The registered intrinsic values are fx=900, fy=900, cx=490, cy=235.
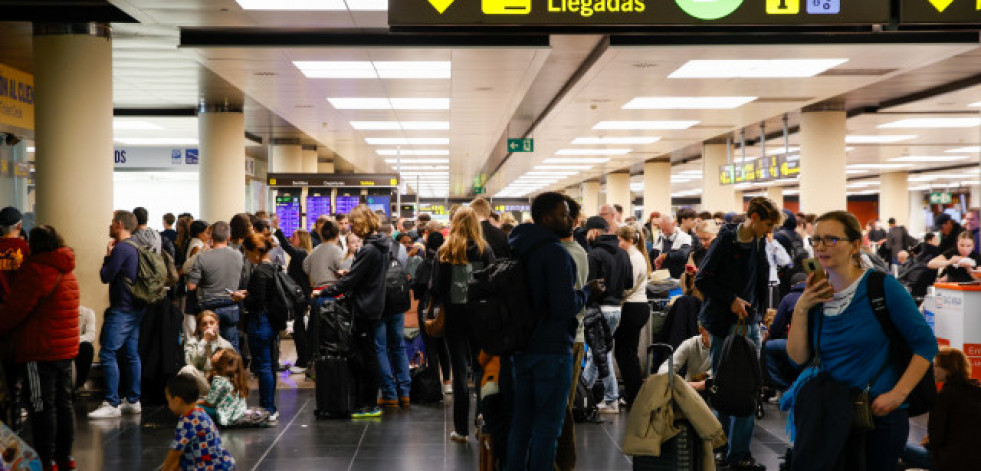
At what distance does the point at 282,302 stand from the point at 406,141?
45.8 feet

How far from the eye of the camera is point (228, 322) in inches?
339

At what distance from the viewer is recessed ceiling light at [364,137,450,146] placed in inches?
821

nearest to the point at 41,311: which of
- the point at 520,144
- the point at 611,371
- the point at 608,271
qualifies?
the point at 608,271

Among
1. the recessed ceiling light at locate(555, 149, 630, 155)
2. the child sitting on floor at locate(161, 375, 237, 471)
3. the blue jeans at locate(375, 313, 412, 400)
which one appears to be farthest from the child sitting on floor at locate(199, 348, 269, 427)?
the recessed ceiling light at locate(555, 149, 630, 155)

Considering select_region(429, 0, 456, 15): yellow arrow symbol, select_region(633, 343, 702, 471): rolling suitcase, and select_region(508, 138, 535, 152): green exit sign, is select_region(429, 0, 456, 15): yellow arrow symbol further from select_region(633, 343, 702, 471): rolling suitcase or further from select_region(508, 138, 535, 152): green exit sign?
select_region(508, 138, 535, 152): green exit sign

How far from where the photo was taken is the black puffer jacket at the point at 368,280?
8000 mm

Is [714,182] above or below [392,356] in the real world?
above

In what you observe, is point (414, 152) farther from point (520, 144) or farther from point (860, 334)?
point (860, 334)

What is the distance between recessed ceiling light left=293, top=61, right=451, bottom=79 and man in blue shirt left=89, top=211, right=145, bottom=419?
138 inches

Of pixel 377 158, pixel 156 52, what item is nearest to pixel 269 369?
pixel 156 52

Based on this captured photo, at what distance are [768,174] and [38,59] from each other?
1434 centimetres

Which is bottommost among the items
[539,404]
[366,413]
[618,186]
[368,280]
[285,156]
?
[366,413]

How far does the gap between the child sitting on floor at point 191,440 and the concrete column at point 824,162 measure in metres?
13.9

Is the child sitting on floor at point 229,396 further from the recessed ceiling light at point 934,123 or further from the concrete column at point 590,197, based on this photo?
the concrete column at point 590,197
